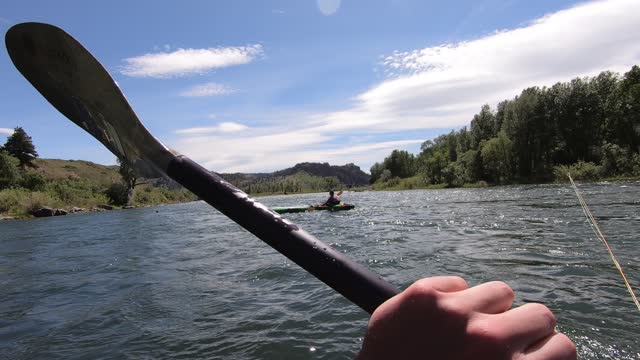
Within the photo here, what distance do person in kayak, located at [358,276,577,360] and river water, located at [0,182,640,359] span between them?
5479 mm

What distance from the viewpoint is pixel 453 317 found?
934mm

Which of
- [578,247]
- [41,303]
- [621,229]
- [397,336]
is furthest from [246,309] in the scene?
[621,229]

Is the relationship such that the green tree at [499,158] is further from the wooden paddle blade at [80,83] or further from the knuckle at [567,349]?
the knuckle at [567,349]

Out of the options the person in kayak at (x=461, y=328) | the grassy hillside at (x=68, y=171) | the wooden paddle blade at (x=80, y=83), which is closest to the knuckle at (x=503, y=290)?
the person in kayak at (x=461, y=328)

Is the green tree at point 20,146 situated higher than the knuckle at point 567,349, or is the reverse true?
the green tree at point 20,146

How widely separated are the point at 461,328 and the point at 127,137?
1.75 metres

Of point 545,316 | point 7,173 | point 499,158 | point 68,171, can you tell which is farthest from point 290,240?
point 68,171

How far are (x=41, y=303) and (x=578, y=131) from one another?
93203 mm

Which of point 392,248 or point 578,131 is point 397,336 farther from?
point 578,131

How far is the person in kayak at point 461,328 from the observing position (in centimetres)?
89

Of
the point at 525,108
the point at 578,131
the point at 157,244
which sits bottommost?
the point at 157,244

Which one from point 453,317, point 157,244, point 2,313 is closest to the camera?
point 453,317

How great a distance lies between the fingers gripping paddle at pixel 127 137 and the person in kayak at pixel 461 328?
388 mm

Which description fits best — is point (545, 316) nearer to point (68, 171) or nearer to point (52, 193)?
point (52, 193)
